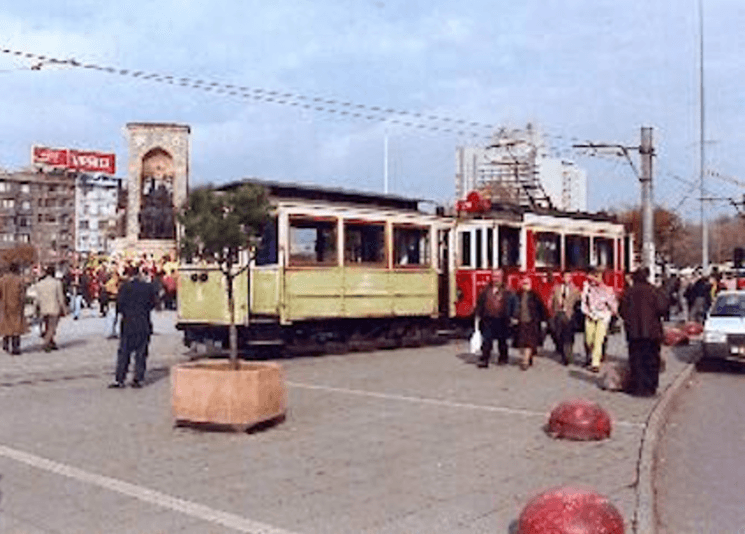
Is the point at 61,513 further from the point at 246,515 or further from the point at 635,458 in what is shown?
the point at 635,458

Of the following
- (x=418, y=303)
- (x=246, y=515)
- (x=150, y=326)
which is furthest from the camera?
(x=418, y=303)

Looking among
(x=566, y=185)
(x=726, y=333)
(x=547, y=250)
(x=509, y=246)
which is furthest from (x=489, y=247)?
(x=566, y=185)

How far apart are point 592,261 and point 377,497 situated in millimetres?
18673

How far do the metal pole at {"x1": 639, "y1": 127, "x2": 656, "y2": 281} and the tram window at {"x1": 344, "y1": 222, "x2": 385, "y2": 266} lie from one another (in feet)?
29.6

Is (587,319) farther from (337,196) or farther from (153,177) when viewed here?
(153,177)

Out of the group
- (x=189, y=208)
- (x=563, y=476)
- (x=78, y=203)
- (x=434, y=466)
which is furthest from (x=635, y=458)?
(x=78, y=203)

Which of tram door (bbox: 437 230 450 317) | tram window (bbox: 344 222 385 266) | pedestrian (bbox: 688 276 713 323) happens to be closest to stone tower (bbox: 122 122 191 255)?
pedestrian (bbox: 688 276 713 323)

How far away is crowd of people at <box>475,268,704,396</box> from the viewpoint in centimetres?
1241

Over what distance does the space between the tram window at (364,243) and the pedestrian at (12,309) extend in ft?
20.7

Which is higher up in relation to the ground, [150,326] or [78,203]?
[78,203]

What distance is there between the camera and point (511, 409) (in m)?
11.0

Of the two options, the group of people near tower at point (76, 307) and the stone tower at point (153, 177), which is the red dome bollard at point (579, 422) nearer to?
the group of people near tower at point (76, 307)

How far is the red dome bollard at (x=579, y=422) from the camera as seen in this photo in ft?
29.4

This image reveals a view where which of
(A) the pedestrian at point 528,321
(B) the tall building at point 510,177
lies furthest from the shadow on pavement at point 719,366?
(B) the tall building at point 510,177
